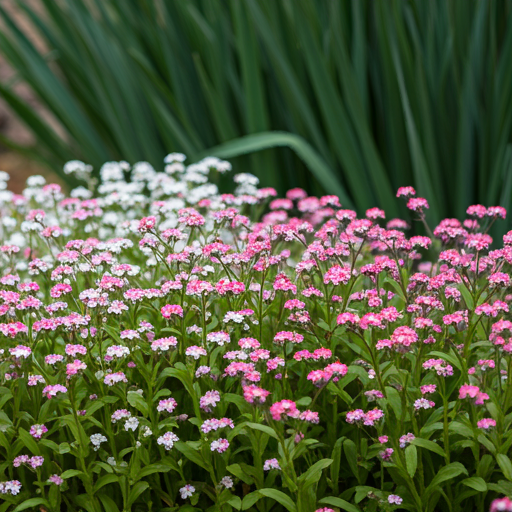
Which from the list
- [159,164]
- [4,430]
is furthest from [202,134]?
[4,430]

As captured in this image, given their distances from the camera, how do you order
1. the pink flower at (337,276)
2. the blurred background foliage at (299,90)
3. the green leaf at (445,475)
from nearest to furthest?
the green leaf at (445,475), the pink flower at (337,276), the blurred background foliage at (299,90)

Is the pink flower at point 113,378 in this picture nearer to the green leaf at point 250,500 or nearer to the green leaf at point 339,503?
the green leaf at point 250,500

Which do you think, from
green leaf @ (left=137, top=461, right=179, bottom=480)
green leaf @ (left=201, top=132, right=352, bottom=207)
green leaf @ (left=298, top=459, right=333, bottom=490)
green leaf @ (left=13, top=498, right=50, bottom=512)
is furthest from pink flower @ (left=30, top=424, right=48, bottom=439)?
green leaf @ (left=201, top=132, right=352, bottom=207)

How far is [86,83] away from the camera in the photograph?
5.06m

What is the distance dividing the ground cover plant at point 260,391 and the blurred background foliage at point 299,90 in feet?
5.05

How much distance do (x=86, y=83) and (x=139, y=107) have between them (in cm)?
57

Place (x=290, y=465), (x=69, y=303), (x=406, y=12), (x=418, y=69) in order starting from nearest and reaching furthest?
(x=290, y=465)
(x=69, y=303)
(x=418, y=69)
(x=406, y=12)

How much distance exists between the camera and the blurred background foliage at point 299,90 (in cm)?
378

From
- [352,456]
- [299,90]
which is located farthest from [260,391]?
[299,90]

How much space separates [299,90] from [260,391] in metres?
2.78

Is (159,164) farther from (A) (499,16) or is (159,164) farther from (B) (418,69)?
(A) (499,16)

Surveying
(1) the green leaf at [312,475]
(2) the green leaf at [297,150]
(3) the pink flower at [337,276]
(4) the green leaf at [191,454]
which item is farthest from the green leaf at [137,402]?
(2) the green leaf at [297,150]

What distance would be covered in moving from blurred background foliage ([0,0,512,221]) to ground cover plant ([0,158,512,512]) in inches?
60.6

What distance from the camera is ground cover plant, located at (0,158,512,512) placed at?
1.86 meters
